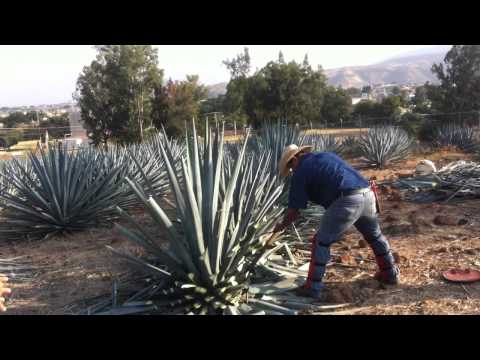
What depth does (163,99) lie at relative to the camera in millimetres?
28828

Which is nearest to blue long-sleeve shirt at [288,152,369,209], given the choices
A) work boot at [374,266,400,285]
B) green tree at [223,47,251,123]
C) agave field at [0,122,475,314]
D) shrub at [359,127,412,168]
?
agave field at [0,122,475,314]

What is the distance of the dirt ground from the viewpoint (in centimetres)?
397

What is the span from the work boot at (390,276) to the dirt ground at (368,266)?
2.5 inches

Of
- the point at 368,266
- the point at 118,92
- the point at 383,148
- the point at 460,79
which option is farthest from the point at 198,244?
the point at 118,92

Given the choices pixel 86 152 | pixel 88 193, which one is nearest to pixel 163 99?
pixel 86 152

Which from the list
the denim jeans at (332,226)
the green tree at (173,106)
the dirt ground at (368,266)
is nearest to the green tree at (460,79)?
the green tree at (173,106)

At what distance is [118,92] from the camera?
28188 mm

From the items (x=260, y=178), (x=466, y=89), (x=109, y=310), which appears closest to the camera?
(x=109, y=310)

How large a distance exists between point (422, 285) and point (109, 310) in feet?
8.83

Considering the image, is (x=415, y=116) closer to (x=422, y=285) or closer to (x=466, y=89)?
(x=466, y=89)

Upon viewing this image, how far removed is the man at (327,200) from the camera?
13.1 ft

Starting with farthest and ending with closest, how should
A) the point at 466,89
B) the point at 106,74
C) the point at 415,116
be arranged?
the point at 106,74 → the point at 415,116 → the point at 466,89

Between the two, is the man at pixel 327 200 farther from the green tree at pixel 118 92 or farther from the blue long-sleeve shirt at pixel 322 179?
the green tree at pixel 118 92

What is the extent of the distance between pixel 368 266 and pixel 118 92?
25.5 metres
